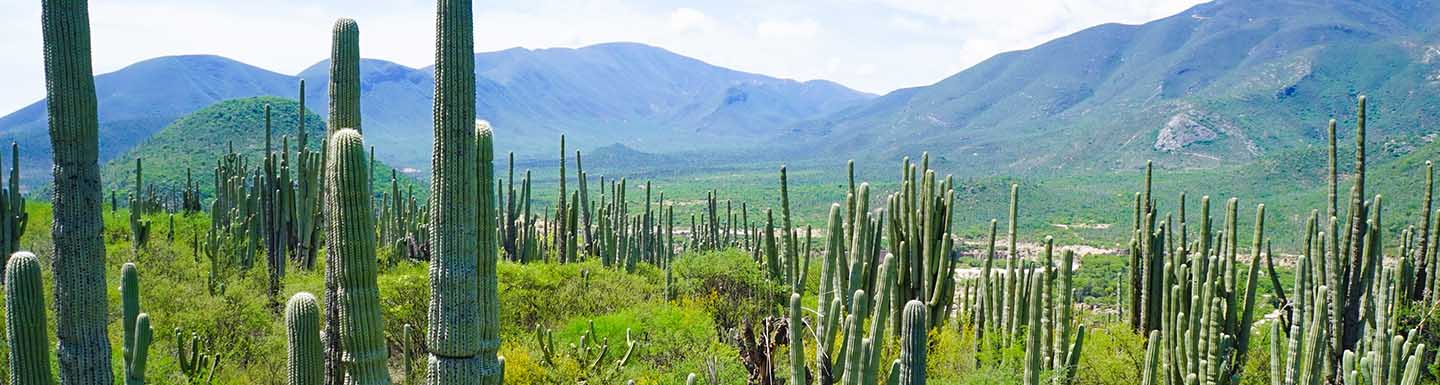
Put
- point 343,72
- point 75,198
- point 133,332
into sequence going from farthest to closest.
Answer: point 133,332 → point 75,198 → point 343,72

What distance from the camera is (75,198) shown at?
685cm

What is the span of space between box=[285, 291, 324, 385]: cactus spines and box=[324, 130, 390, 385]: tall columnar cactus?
34 centimetres

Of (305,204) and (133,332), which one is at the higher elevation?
(305,204)

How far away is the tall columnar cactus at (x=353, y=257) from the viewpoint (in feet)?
18.3

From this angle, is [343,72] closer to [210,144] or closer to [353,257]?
[353,257]

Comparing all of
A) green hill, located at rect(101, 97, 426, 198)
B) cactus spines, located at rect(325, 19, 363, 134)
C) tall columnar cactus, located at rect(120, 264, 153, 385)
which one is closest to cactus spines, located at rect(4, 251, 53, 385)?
tall columnar cactus, located at rect(120, 264, 153, 385)

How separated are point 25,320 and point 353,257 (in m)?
2.69

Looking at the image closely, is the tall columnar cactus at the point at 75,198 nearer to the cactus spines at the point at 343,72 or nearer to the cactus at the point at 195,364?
the cactus spines at the point at 343,72

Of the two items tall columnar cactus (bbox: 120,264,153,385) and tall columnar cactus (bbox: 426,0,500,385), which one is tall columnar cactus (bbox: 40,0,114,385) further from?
tall columnar cactus (bbox: 426,0,500,385)

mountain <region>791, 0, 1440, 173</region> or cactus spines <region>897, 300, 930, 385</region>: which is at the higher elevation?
mountain <region>791, 0, 1440, 173</region>

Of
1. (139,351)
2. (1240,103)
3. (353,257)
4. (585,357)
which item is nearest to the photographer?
(353,257)

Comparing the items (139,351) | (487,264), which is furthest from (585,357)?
(487,264)

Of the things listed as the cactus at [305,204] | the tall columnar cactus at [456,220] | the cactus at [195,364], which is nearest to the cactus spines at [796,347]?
the tall columnar cactus at [456,220]

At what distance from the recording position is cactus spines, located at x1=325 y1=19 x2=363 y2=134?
250 inches
